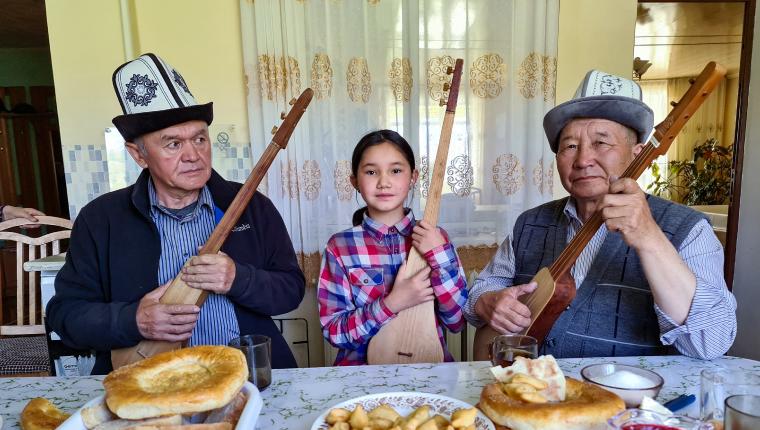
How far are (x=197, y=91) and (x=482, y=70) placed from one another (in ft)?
5.20

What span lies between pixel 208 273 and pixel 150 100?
54cm

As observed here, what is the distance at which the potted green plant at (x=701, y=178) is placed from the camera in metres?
4.77

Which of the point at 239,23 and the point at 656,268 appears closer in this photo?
the point at 656,268

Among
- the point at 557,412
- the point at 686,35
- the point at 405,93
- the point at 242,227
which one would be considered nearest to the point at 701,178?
the point at 686,35

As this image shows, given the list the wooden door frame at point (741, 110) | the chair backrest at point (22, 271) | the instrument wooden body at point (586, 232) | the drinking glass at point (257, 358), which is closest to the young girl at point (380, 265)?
the instrument wooden body at point (586, 232)

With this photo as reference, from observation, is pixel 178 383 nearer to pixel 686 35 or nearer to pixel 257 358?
pixel 257 358

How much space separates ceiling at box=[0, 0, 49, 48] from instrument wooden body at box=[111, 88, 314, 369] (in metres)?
3.48

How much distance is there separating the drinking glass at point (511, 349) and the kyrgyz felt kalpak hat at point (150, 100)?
1027 millimetres

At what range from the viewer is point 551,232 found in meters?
1.41

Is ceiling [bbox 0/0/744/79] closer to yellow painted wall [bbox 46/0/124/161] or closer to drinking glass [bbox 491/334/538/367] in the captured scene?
yellow painted wall [bbox 46/0/124/161]

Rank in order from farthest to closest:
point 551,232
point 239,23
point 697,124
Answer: point 697,124 → point 239,23 → point 551,232

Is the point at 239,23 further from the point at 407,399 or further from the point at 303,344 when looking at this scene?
the point at 407,399

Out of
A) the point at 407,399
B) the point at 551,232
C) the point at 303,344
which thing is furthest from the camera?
the point at 303,344

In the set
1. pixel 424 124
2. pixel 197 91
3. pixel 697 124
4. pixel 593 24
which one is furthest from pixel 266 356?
pixel 697 124
